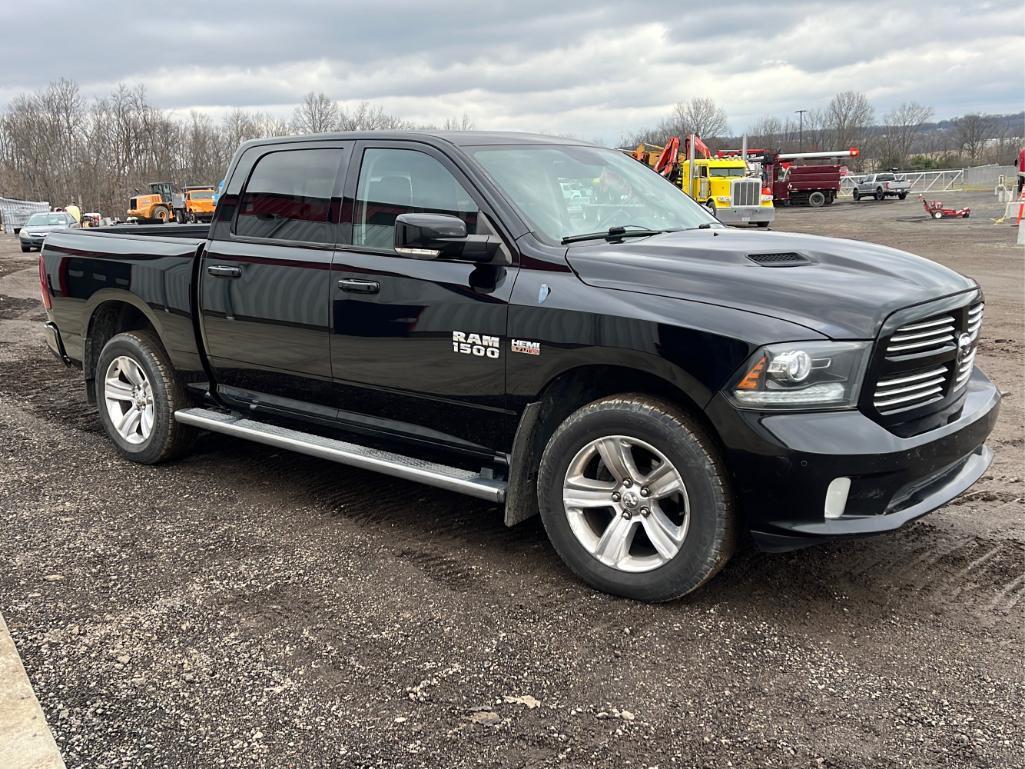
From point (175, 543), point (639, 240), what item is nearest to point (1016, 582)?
point (639, 240)

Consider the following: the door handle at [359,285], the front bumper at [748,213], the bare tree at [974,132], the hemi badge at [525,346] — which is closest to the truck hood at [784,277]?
the hemi badge at [525,346]

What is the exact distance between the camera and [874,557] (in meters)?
3.99

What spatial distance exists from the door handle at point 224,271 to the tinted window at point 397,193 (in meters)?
0.86

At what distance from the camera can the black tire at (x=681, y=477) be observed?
329 cm

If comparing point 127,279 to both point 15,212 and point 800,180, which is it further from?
point 15,212

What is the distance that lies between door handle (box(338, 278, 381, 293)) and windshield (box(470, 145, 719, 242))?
2.54ft

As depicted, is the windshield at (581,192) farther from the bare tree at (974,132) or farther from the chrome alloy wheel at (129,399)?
the bare tree at (974,132)

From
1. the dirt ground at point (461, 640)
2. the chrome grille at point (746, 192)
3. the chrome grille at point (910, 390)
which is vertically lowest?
the dirt ground at point (461, 640)

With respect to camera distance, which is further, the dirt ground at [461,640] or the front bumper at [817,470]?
the front bumper at [817,470]

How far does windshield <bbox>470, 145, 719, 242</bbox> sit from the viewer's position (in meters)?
4.02

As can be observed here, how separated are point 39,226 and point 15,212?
30664 mm

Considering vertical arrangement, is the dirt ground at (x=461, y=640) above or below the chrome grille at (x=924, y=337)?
below

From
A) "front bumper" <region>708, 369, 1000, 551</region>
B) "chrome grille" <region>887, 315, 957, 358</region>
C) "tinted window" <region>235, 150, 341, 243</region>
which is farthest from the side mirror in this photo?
"chrome grille" <region>887, 315, 957, 358</region>

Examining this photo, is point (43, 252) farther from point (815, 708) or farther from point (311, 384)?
point (815, 708)
